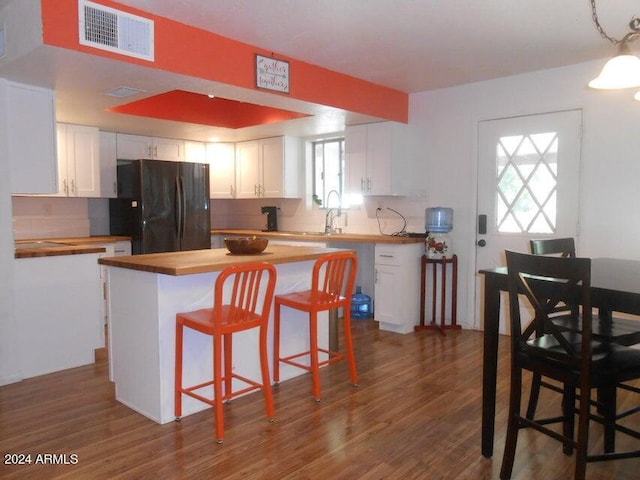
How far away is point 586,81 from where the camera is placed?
386 cm

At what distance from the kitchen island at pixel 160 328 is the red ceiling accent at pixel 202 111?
208cm

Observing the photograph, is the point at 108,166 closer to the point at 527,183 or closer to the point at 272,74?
the point at 272,74

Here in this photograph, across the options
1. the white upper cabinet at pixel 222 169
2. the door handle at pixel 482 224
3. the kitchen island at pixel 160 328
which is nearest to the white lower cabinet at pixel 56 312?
the kitchen island at pixel 160 328

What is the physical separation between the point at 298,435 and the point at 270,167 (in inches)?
151

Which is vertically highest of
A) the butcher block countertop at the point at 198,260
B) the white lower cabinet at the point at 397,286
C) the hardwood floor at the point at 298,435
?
the butcher block countertop at the point at 198,260

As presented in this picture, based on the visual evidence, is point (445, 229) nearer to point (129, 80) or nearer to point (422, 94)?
point (422, 94)

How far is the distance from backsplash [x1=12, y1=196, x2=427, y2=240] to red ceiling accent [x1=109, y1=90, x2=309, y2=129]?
1.30 meters

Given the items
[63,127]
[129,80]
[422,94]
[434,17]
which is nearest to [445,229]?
[422,94]

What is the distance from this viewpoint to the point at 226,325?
242 centimetres

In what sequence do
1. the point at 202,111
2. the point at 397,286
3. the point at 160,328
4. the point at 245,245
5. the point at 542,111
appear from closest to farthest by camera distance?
the point at 160,328 → the point at 245,245 → the point at 542,111 → the point at 397,286 → the point at 202,111

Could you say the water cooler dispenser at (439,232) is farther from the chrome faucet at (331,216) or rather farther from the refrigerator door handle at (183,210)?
the refrigerator door handle at (183,210)

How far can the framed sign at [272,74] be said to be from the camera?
3.43 meters

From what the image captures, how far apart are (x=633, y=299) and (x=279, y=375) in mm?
2143

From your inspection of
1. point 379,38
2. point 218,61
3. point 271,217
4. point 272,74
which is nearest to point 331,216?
point 271,217
